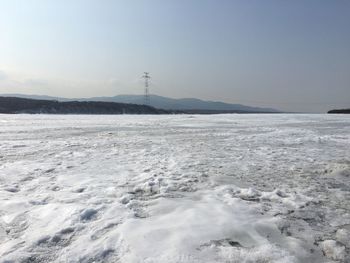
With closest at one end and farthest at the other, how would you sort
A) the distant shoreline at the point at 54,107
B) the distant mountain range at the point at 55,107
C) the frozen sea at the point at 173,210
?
the frozen sea at the point at 173,210 < the distant shoreline at the point at 54,107 < the distant mountain range at the point at 55,107

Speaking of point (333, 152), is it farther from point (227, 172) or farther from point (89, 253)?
point (89, 253)

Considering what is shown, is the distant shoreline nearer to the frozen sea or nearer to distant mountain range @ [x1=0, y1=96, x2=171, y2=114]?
distant mountain range @ [x1=0, y1=96, x2=171, y2=114]

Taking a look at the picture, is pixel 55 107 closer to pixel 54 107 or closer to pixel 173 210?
pixel 54 107

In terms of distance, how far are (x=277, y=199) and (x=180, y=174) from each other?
2487 millimetres

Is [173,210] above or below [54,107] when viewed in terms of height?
below

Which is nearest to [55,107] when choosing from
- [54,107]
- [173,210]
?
[54,107]

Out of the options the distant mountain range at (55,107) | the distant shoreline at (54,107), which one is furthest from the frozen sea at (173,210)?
the distant mountain range at (55,107)

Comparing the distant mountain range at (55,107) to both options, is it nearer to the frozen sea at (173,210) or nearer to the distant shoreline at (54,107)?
the distant shoreline at (54,107)

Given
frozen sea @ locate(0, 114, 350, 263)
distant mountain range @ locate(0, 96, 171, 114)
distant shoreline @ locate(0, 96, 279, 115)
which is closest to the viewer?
frozen sea @ locate(0, 114, 350, 263)

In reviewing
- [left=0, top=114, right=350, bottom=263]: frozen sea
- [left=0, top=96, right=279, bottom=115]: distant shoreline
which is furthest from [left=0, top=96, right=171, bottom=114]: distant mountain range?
[left=0, top=114, right=350, bottom=263]: frozen sea

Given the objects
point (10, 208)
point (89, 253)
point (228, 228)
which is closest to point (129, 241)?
point (89, 253)

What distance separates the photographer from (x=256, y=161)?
30.6 ft

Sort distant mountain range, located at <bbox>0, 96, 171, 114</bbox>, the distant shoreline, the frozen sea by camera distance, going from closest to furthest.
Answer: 1. the frozen sea
2. the distant shoreline
3. distant mountain range, located at <bbox>0, 96, 171, 114</bbox>

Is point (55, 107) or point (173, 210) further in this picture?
point (55, 107)
